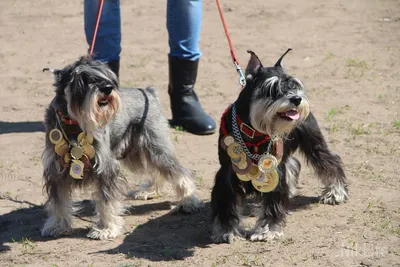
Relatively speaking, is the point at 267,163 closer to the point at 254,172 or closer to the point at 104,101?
the point at 254,172

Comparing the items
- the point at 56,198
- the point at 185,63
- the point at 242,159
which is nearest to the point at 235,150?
the point at 242,159

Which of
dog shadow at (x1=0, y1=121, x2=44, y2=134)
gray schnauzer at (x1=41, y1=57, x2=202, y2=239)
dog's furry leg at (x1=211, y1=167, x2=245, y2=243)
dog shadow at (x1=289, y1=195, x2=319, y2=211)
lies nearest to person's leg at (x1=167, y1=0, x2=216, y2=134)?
Answer: dog shadow at (x1=0, y1=121, x2=44, y2=134)

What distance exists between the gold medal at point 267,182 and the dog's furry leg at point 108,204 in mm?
1022

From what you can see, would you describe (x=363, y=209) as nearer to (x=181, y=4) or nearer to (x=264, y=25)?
(x=181, y=4)

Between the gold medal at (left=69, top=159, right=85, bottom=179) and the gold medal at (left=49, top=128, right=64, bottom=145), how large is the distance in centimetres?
18

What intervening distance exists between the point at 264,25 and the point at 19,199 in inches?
237

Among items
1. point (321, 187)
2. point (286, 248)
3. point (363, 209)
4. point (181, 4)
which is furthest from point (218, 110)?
point (286, 248)

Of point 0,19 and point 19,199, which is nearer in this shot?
point 19,199

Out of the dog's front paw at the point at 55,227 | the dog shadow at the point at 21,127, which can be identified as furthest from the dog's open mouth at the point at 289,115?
the dog shadow at the point at 21,127

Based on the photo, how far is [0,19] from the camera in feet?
37.6

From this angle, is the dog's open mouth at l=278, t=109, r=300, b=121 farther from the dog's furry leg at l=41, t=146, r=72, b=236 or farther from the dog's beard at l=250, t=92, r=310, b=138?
the dog's furry leg at l=41, t=146, r=72, b=236

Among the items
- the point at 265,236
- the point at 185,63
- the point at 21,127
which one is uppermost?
the point at 185,63

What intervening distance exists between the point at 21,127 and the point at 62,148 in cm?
275

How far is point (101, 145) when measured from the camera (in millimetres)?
5270
